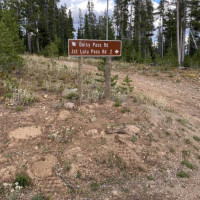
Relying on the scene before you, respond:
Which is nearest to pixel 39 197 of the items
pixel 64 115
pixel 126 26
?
pixel 64 115

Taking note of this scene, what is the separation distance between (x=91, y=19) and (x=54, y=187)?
149 feet

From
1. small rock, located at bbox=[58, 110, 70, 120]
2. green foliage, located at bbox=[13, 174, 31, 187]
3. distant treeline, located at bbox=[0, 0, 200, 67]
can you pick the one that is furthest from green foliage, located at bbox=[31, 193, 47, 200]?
distant treeline, located at bbox=[0, 0, 200, 67]

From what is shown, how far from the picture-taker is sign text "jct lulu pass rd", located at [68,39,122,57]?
5.16 meters

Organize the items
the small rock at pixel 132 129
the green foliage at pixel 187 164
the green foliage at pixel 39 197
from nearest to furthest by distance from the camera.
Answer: the green foliage at pixel 39 197
the green foliage at pixel 187 164
the small rock at pixel 132 129

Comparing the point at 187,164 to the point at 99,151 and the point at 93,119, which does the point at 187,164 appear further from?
the point at 93,119

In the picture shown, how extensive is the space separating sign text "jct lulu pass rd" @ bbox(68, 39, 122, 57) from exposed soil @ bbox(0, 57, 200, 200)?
1.57 metres

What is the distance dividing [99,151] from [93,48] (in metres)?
2.96

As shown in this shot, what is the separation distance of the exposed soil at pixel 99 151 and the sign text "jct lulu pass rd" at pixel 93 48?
157 centimetres

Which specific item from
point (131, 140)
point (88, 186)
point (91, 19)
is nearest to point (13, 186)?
point (88, 186)

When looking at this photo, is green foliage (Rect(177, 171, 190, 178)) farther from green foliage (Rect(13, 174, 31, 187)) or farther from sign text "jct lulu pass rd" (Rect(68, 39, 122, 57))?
sign text "jct lulu pass rd" (Rect(68, 39, 122, 57))

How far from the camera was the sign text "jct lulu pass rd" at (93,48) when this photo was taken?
5160mm

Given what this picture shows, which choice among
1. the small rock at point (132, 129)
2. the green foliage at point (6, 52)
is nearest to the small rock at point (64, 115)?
the small rock at point (132, 129)

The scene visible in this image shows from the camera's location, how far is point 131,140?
4.63m

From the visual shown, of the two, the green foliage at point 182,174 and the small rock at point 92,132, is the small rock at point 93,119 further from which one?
the green foliage at point 182,174
